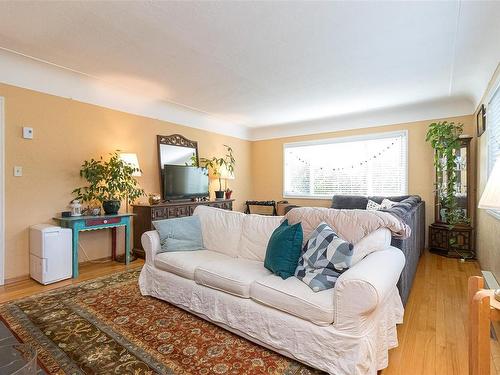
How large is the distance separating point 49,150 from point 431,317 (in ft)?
14.9

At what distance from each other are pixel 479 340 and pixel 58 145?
4.38 metres

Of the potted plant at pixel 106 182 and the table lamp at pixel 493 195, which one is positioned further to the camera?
the potted plant at pixel 106 182

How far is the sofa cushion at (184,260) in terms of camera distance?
2.38m

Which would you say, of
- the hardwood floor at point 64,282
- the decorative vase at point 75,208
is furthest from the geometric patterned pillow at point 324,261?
the decorative vase at point 75,208

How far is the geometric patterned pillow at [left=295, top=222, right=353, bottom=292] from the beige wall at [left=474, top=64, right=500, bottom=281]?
187cm

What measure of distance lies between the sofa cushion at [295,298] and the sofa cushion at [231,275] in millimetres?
81

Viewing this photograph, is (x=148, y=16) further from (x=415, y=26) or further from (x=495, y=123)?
(x=495, y=123)

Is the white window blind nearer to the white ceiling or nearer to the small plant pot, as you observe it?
the white ceiling

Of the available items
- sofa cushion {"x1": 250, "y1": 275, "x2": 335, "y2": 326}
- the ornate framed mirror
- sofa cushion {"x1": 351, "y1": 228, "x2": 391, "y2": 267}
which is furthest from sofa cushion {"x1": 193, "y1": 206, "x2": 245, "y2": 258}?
the ornate framed mirror

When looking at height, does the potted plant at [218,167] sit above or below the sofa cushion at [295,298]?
above

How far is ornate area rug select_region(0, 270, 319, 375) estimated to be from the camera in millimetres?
1696

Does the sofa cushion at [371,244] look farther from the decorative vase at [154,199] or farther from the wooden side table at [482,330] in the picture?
the decorative vase at [154,199]

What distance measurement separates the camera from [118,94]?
4191 millimetres

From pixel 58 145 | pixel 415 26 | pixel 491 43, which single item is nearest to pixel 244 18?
pixel 415 26
